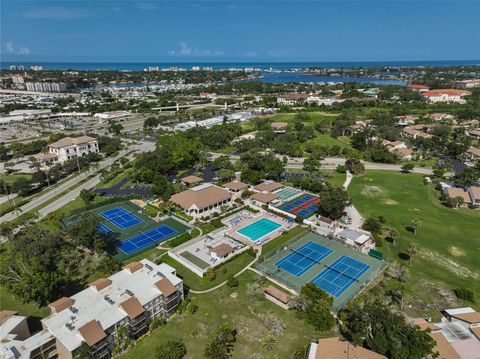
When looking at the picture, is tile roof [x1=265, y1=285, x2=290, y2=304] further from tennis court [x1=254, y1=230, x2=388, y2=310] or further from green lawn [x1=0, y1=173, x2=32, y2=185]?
green lawn [x1=0, y1=173, x2=32, y2=185]

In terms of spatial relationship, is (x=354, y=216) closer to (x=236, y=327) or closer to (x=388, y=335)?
(x=388, y=335)

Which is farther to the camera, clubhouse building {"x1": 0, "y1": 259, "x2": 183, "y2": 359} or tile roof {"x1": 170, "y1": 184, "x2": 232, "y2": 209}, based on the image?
tile roof {"x1": 170, "y1": 184, "x2": 232, "y2": 209}

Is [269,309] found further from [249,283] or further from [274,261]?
[274,261]

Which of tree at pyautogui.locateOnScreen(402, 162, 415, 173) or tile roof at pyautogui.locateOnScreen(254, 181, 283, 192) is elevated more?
tree at pyautogui.locateOnScreen(402, 162, 415, 173)

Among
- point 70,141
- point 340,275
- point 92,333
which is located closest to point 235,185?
point 340,275

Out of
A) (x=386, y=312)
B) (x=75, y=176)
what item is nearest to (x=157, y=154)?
(x=75, y=176)

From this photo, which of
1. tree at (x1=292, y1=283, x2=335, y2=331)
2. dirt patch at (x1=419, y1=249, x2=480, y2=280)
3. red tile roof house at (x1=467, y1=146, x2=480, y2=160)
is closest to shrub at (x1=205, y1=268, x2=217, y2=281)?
tree at (x1=292, y1=283, x2=335, y2=331)

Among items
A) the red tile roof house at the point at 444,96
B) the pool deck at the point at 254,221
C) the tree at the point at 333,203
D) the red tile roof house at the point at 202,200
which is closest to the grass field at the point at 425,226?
the tree at the point at 333,203
